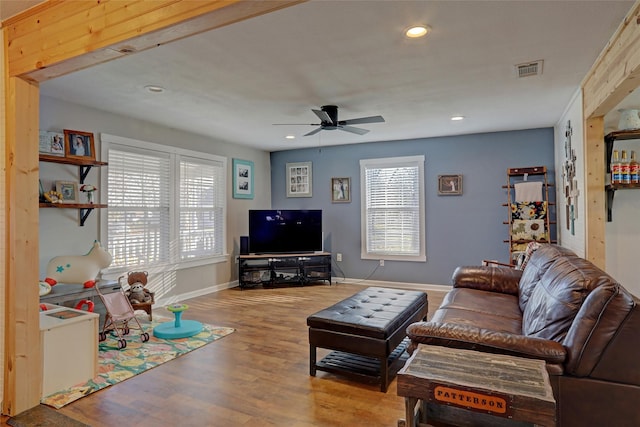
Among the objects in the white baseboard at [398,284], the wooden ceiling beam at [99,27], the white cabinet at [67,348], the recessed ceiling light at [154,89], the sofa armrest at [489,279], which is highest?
the recessed ceiling light at [154,89]

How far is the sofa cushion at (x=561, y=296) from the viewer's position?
1.89 metres

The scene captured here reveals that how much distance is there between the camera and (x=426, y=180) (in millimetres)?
6188

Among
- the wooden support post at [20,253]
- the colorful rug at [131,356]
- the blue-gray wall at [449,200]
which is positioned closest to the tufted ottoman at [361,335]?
the colorful rug at [131,356]

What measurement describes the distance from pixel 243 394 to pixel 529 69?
3.37 metres

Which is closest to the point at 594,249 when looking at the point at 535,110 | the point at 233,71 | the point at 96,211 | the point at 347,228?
the point at 535,110

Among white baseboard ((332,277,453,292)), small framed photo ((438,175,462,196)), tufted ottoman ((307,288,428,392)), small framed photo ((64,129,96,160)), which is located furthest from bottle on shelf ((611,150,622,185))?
small framed photo ((64,129,96,160))

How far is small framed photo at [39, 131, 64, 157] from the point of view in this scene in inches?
149

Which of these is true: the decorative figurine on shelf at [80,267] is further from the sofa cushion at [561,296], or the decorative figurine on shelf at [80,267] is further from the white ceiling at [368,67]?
the sofa cushion at [561,296]

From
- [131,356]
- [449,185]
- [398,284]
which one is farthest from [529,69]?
[131,356]

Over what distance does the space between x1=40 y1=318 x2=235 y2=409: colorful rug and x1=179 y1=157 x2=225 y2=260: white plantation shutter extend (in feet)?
5.57

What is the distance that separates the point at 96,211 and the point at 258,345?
2.47 meters

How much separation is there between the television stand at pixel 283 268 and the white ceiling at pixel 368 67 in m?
2.28

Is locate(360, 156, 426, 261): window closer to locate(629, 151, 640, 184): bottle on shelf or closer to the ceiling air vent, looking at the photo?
the ceiling air vent

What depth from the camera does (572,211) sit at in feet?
13.8
